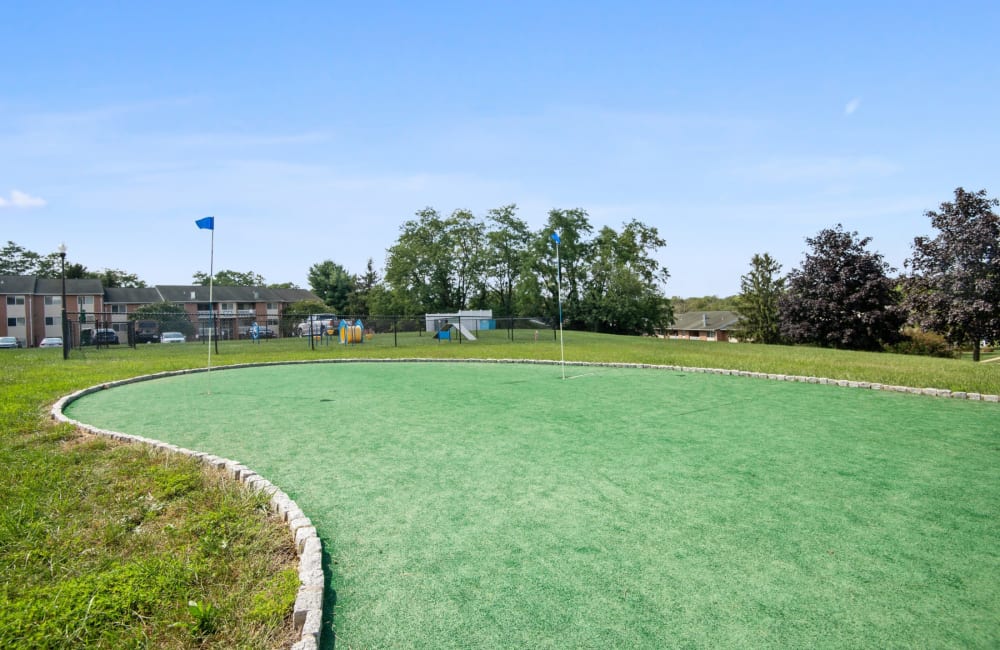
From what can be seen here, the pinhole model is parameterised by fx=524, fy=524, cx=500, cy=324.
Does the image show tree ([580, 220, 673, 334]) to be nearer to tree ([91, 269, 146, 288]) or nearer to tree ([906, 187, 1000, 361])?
tree ([906, 187, 1000, 361])

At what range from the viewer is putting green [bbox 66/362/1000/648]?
1.99 meters

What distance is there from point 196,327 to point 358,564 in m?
22.3

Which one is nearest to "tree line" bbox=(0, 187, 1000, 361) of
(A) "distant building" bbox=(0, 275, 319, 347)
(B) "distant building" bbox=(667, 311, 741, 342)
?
(A) "distant building" bbox=(0, 275, 319, 347)

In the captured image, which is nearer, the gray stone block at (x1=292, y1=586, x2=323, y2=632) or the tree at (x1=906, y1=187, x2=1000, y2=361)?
the gray stone block at (x1=292, y1=586, x2=323, y2=632)

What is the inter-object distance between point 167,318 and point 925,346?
39870mm

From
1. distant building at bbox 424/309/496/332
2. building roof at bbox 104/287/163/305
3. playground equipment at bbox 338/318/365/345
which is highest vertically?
building roof at bbox 104/287/163/305

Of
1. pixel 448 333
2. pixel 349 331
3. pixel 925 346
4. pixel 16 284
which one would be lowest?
pixel 925 346

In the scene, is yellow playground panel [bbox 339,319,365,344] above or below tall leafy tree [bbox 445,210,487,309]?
below

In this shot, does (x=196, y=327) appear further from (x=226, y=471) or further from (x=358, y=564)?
(x=358, y=564)

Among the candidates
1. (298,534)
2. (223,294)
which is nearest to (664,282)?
(298,534)

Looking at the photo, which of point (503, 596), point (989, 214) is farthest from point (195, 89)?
point (989, 214)

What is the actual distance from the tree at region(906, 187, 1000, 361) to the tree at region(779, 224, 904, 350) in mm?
3160

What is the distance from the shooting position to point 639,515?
3002 mm

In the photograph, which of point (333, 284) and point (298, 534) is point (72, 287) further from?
point (298, 534)
